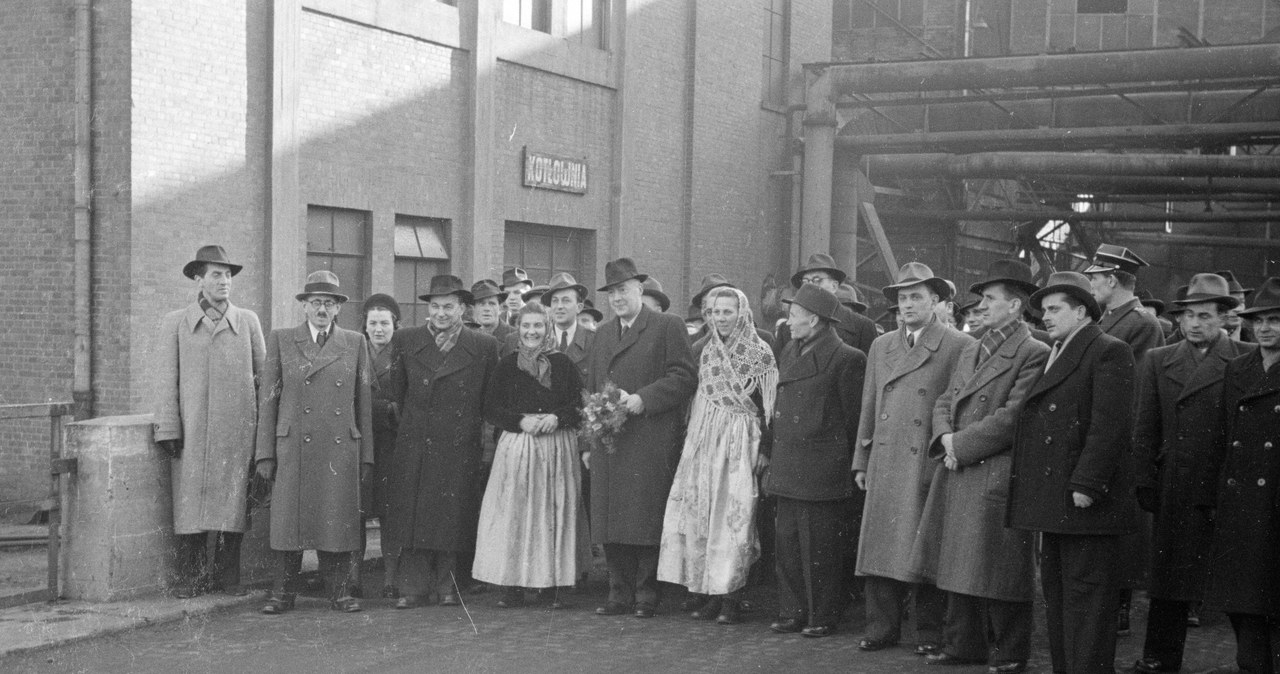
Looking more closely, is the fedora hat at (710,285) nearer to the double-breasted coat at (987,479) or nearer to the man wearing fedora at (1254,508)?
the double-breasted coat at (987,479)

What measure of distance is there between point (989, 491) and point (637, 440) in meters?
2.49

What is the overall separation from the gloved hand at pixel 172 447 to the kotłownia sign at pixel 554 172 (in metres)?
8.24

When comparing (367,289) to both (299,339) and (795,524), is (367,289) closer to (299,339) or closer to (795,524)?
(299,339)

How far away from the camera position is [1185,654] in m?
7.75

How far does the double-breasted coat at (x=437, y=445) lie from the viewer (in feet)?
28.9

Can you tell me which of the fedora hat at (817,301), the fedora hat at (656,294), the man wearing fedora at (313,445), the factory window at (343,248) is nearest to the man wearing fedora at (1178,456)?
the fedora hat at (817,301)

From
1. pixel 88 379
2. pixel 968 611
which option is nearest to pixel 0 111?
pixel 88 379

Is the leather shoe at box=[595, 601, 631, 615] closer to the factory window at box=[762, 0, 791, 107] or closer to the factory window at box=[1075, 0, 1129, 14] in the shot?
the factory window at box=[762, 0, 791, 107]

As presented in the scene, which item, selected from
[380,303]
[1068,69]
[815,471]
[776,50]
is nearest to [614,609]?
[815,471]

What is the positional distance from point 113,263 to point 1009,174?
1321cm

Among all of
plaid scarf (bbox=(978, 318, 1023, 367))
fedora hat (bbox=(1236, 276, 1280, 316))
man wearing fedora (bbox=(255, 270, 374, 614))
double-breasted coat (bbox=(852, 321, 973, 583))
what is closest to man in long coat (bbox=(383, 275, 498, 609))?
man wearing fedora (bbox=(255, 270, 374, 614))

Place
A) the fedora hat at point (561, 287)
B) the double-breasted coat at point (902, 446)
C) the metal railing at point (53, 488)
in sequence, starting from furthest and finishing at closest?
the fedora hat at point (561, 287) → the metal railing at point (53, 488) → the double-breasted coat at point (902, 446)

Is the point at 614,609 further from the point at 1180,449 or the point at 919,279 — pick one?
the point at 1180,449

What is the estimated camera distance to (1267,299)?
6555 mm
